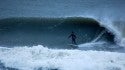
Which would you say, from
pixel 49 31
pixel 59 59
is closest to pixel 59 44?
pixel 49 31

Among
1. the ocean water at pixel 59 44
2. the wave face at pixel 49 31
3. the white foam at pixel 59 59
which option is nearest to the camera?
the white foam at pixel 59 59

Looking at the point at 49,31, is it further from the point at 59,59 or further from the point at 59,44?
the point at 59,59

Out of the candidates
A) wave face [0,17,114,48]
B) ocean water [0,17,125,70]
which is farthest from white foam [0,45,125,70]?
wave face [0,17,114,48]

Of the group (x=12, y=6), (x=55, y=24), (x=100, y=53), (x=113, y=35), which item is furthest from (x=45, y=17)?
(x=100, y=53)

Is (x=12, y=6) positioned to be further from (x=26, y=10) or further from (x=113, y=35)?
(x=113, y=35)

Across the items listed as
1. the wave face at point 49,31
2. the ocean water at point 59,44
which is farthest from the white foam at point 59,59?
the wave face at point 49,31

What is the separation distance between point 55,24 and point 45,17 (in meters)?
3.03

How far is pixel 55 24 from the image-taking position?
2292 centimetres

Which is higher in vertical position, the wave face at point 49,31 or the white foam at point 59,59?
the wave face at point 49,31

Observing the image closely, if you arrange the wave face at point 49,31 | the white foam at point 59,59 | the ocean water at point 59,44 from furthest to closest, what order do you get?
the wave face at point 49,31, the ocean water at point 59,44, the white foam at point 59,59

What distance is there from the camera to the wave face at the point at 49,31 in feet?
63.0

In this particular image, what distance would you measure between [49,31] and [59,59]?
7.17m

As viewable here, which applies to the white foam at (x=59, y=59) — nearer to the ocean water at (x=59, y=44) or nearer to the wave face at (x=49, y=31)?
the ocean water at (x=59, y=44)

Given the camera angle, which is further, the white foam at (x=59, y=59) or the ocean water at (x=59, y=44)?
the ocean water at (x=59, y=44)
